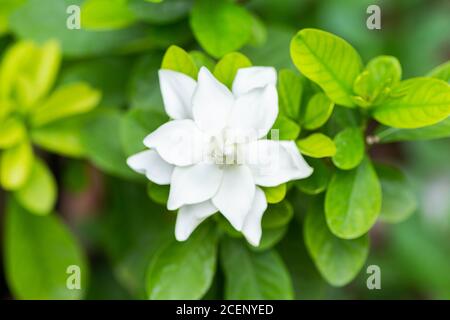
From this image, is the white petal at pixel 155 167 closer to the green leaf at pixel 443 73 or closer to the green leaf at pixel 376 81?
the green leaf at pixel 376 81

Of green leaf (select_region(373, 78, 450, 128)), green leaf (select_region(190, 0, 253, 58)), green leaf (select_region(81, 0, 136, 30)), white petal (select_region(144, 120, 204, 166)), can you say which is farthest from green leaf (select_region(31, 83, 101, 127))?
green leaf (select_region(373, 78, 450, 128))

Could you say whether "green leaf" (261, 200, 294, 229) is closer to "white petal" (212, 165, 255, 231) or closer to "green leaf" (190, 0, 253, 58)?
"white petal" (212, 165, 255, 231)

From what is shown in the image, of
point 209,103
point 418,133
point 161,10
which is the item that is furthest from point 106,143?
point 418,133

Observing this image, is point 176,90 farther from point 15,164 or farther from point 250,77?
point 15,164

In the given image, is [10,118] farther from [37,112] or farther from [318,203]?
[318,203]

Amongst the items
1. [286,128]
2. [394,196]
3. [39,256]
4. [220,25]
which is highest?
[220,25]

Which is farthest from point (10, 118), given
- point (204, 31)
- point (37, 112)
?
point (204, 31)
